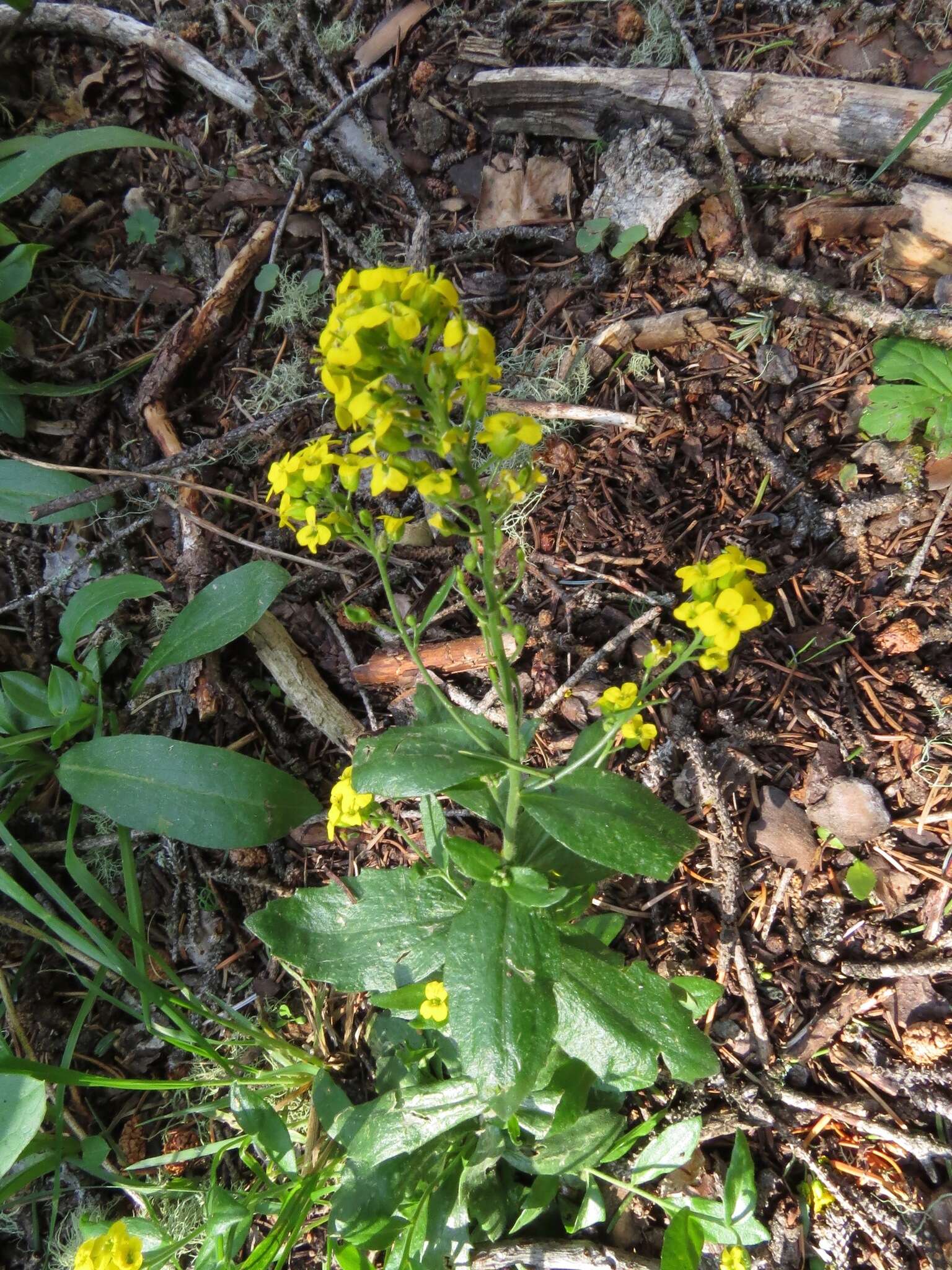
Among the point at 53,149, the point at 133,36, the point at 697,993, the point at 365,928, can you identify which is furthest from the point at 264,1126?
the point at 133,36

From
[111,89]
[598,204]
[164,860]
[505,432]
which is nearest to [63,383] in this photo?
[111,89]

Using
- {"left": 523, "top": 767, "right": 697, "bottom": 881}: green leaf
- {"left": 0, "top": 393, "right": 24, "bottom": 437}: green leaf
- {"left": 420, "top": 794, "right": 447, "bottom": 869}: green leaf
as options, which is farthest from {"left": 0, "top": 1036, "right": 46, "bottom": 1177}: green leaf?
{"left": 0, "top": 393, "right": 24, "bottom": 437}: green leaf

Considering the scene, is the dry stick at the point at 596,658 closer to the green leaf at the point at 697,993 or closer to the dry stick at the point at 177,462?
the green leaf at the point at 697,993

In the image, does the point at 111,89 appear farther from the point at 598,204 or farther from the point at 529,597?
the point at 529,597

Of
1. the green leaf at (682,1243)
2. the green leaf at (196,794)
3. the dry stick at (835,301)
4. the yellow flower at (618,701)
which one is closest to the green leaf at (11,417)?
the green leaf at (196,794)

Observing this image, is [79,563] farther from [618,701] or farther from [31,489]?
[618,701]

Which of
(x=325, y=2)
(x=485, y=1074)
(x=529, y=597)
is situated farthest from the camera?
(x=325, y=2)
